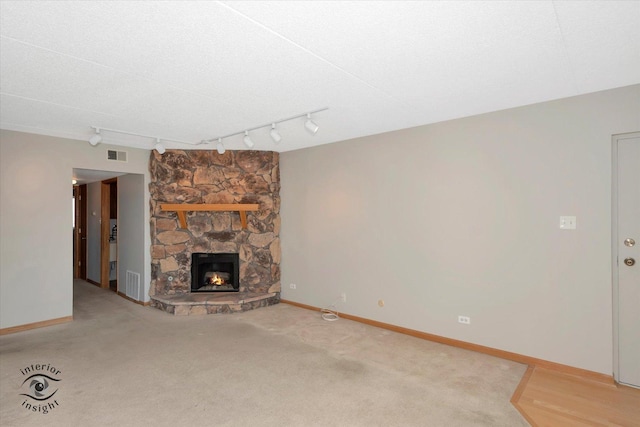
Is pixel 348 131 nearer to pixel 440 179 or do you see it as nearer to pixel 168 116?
pixel 440 179

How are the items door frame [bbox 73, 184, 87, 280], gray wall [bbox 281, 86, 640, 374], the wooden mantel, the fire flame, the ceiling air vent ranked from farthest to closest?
door frame [bbox 73, 184, 87, 280], the fire flame, the wooden mantel, the ceiling air vent, gray wall [bbox 281, 86, 640, 374]

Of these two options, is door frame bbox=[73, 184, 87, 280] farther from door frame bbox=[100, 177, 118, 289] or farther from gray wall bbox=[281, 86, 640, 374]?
gray wall bbox=[281, 86, 640, 374]

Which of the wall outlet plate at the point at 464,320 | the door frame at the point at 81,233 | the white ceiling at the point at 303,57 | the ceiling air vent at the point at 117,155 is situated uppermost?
the white ceiling at the point at 303,57

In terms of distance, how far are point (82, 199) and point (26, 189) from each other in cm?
377

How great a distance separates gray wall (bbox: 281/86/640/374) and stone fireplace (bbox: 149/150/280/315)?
3.34 feet

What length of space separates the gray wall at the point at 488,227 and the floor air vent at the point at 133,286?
9.67 feet

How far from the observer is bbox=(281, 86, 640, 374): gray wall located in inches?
115

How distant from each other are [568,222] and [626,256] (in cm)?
48

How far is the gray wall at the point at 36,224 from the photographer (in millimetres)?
4074

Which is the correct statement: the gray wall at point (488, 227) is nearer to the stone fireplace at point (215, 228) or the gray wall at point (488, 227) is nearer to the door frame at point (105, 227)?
the stone fireplace at point (215, 228)

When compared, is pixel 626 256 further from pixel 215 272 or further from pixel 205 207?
pixel 215 272

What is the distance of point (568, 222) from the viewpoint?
3.03 m

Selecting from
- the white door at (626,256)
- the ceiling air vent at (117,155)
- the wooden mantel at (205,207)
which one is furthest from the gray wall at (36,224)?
the white door at (626,256)
